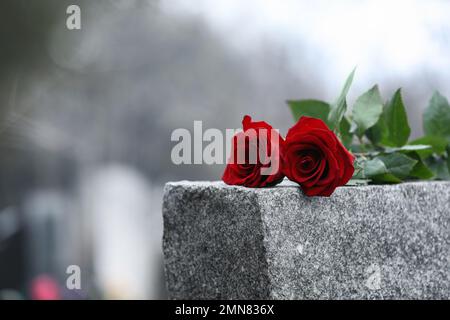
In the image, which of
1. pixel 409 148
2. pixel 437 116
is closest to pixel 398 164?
pixel 409 148

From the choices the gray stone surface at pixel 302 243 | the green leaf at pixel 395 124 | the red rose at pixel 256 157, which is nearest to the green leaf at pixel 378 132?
the green leaf at pixel 395 124

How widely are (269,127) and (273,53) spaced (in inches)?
67.1

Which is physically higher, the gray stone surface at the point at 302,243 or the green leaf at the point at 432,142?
the green leaf at the point at 432,142

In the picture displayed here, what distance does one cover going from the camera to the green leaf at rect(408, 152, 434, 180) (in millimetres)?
804

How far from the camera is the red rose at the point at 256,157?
2.10 ft

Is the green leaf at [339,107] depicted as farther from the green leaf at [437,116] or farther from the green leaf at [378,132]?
the green leaf at [437,116]

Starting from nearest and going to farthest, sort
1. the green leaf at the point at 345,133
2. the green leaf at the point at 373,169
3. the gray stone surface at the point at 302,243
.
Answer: the gray stone surface at the point at 302,243 → the green leaf at the point at 373,169 → the green leaf at the point at 345,133

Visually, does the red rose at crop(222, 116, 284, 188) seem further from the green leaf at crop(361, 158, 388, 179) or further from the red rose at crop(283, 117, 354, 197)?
the green leaf at crop(361, 158, 388, 179)

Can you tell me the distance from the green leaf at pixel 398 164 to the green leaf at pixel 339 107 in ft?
0.27

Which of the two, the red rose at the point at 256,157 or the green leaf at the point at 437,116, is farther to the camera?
the green leaf at the point at 437,116

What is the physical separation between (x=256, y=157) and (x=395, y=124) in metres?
0.24

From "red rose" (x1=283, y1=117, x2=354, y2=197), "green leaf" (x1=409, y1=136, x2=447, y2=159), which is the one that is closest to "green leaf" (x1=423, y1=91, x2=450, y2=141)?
"green leaf" (x1=409, y1=136, x2=447, y2=159)

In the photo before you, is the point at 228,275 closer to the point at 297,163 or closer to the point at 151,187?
the point at 297,163

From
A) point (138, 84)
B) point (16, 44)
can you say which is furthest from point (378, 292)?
point (138, 84)
